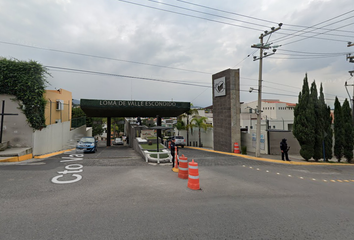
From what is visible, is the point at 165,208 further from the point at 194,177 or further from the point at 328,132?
the point at 328,132

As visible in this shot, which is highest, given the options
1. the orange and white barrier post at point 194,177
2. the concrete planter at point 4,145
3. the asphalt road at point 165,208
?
the concrete planter at point 4,145

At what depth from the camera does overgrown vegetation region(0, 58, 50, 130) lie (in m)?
13.0

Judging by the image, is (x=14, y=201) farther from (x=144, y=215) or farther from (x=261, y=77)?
(x=261, y=77)

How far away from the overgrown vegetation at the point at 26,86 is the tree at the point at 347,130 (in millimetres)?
23225

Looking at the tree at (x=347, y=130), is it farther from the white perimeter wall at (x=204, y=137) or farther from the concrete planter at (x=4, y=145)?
the concrete planter at (x=4, y=145)

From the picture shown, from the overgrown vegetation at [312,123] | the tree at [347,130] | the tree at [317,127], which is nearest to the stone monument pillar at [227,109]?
the overgrown vegetation at [312,123]

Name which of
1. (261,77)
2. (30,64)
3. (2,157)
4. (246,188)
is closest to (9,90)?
(30,64)

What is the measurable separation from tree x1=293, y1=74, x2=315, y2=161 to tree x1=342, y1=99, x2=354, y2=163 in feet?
12.1

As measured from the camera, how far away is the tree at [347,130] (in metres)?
16.5

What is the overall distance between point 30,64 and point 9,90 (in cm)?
215

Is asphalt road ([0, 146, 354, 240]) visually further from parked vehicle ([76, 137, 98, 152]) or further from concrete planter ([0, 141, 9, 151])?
parked vehicle ([76, 137, 98, 152])

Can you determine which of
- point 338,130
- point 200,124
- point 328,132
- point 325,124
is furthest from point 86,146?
point 338,130

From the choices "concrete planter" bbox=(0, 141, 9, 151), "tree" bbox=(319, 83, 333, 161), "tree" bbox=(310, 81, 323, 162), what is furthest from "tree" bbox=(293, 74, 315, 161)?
"concrete planter" bbox=(0, 141, 9, 151)

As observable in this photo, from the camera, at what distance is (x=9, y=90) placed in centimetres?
1313
